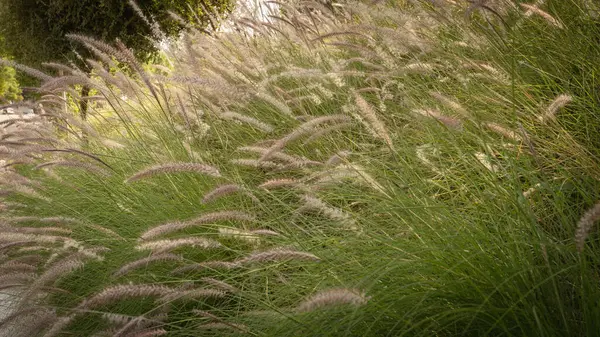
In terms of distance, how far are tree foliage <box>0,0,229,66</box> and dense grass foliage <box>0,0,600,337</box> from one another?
216 inches

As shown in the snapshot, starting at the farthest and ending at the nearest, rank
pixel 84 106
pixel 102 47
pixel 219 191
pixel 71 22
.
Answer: pixel 71 22
pixel 84 106
pixel 102 47
pixel 219 191

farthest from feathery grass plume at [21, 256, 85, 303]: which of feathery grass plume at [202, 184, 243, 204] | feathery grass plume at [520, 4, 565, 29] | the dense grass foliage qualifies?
feathery grass plume at [520, 4, 565, 29]

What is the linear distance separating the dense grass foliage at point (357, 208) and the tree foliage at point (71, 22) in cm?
549

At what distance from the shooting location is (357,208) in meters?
2.96

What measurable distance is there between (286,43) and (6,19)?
23.1 feet

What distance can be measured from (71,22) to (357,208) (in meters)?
8.13

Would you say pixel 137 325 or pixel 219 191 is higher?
pixel 219 191

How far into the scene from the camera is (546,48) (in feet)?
10.1

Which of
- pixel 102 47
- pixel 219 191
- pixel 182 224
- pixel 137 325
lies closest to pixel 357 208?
pixel 219 191

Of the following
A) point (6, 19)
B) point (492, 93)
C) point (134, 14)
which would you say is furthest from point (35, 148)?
point (6, 19)

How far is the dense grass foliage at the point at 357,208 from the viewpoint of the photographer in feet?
5.32

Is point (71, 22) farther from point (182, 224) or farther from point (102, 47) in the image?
point (182, 224)

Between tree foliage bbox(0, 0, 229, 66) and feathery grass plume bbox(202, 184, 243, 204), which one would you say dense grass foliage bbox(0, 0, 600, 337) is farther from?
tree foliage bbox(0, 0, 229, 66)

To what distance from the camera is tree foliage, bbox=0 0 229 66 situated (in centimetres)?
961
